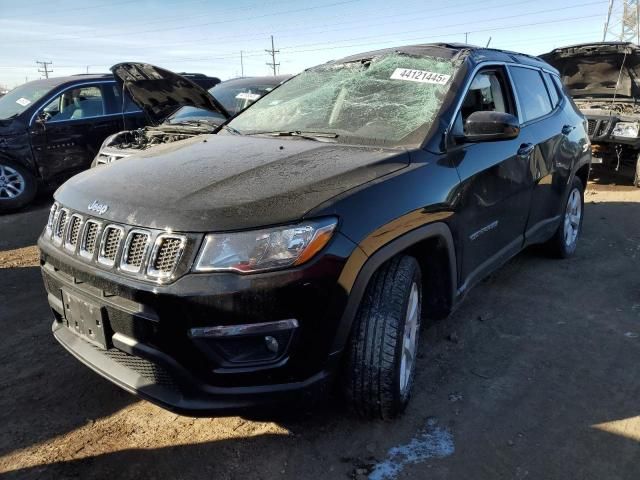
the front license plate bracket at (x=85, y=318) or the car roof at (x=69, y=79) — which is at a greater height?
the car roof at (x=69, y=79)

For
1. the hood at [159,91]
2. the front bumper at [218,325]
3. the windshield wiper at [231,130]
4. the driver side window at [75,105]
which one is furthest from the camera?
the driver side window at [75,105]

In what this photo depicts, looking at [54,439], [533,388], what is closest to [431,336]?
[533,388]

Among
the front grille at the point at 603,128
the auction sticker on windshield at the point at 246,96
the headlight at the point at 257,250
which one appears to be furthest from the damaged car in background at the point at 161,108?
the front grille at the point at 603,128

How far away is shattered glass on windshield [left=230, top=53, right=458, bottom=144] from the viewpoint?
2.94m

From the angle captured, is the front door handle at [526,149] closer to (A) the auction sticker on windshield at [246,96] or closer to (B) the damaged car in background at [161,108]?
(B) the damaged car in background at [161,108]

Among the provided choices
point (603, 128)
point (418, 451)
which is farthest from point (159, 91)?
point (603, 128)

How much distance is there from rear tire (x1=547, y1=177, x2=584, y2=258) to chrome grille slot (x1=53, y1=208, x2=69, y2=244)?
12.7 feet

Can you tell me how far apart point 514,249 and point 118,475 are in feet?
9.15

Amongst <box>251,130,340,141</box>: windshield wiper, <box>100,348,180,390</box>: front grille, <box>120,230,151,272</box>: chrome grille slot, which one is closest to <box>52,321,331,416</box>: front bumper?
<box>100,348,180,390</box>: front grille

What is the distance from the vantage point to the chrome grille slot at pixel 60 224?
98.3 inches

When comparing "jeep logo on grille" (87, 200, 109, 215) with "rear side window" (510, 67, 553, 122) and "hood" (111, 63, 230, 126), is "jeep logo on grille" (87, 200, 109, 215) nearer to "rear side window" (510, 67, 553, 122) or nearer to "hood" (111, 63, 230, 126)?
"rear side window" (510, 67, 553, 122)

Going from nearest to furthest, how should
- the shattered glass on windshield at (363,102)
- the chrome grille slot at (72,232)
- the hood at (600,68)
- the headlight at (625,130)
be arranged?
the chrome grille slot at (72,232) < the shattered glass on windshield at (363,102) < the headlight at (625,130) < the hood at (600,68)

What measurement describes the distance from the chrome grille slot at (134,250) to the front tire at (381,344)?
930mm

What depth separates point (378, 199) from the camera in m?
2.28
